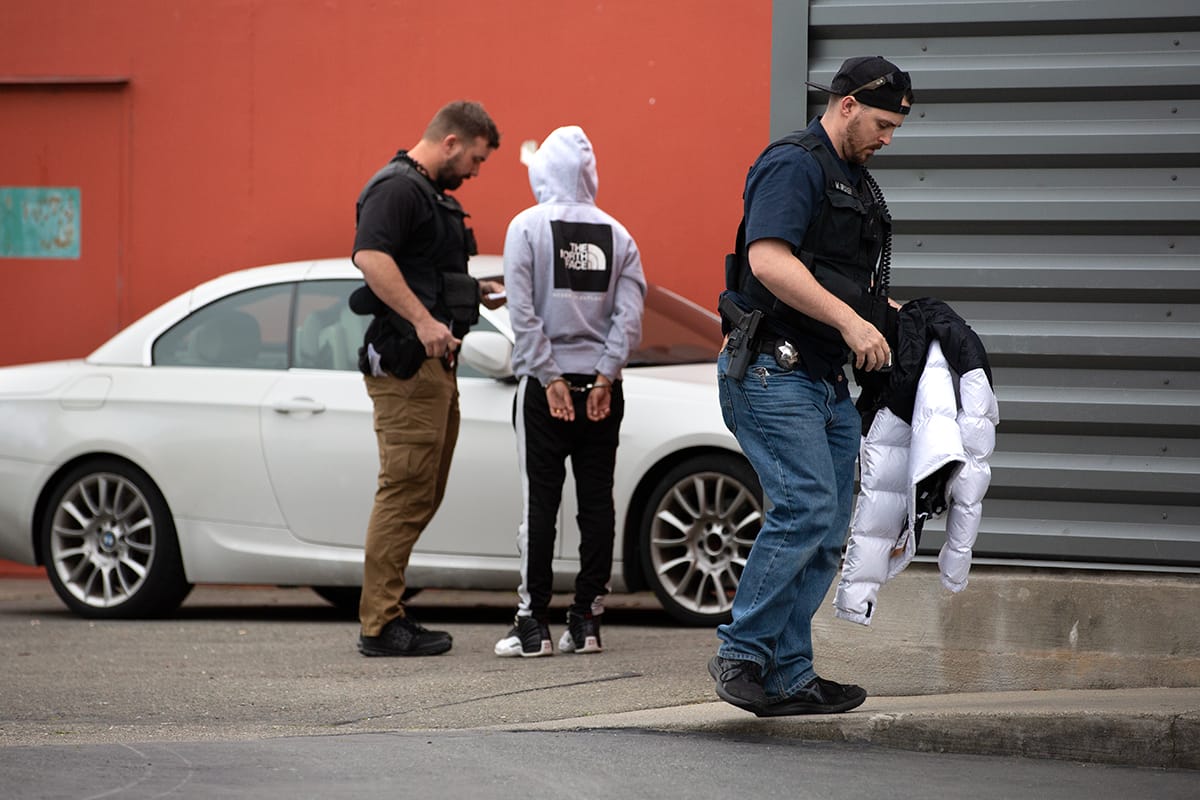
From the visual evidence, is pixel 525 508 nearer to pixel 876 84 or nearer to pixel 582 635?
pixel 582 635

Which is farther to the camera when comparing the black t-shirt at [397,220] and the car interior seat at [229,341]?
the car interior seat at [229,341]

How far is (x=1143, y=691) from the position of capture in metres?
5.34

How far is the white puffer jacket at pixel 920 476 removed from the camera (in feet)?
16.0

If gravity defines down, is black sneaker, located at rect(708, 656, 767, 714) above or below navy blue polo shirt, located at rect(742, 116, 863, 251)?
below

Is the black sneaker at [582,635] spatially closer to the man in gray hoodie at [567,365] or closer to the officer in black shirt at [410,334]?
the man in gray hoodie at [567,365]

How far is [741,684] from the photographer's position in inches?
196

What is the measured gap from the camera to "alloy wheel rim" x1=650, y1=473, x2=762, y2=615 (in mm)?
7645

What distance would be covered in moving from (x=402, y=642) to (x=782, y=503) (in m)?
→ 2.38

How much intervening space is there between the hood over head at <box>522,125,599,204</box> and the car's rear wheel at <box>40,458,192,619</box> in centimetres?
264

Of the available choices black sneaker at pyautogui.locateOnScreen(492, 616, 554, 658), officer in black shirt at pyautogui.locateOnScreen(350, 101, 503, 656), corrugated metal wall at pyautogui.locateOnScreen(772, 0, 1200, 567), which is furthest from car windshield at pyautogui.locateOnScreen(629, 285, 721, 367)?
corrugated metal wall at pyautogui.locateOnScreen(772, 0, 1200, 567)

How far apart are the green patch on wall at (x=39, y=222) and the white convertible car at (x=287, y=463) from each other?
2369 millimetres

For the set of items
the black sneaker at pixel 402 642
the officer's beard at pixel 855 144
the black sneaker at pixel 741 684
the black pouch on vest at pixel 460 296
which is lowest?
the black sneaker at pixel 402 642

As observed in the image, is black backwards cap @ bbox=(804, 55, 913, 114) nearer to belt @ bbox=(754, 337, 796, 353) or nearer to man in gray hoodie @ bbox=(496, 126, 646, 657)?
belt @ bbox=(754, 337, 796, 353)

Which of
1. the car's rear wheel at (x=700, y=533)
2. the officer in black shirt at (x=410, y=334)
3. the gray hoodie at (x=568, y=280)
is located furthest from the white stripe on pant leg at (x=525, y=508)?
the car's rear wheel at (x=700, y=533)
